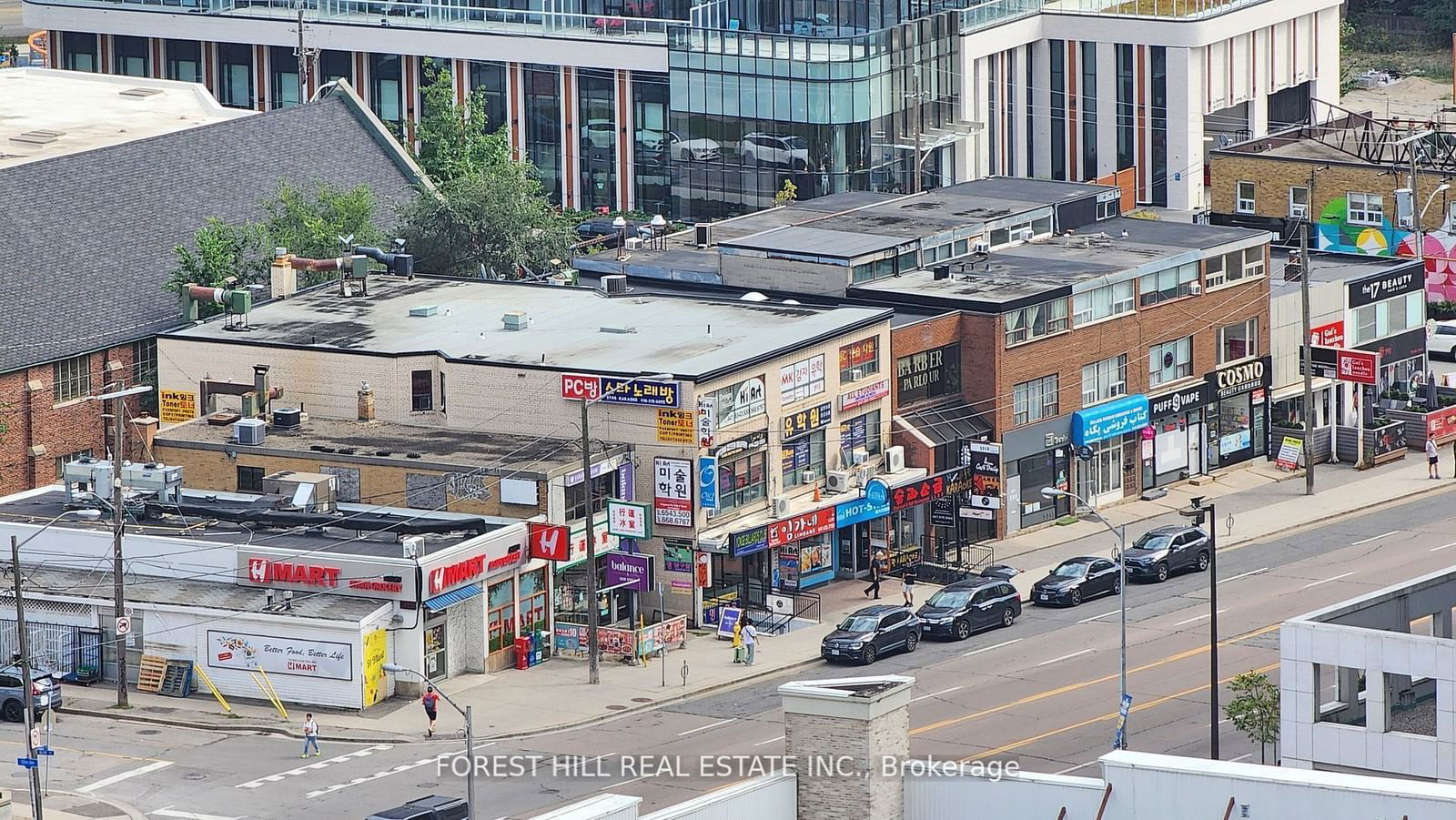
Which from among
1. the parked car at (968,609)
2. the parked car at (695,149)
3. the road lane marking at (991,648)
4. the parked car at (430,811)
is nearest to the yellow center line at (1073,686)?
the road lane marking at (991,648)

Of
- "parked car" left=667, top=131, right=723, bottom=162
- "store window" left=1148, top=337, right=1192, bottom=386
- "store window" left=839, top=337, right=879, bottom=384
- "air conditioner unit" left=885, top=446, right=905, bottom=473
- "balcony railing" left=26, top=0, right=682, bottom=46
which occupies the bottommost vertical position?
"air conditioner unit" left=885, top=446, right=905, bottom=473

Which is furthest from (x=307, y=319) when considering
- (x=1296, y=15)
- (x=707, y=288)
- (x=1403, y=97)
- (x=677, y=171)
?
(x=1403, y=97)

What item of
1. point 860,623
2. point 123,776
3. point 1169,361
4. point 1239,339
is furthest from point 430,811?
point 1239,339

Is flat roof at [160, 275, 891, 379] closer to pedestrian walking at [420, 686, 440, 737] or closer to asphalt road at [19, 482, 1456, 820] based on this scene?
asphalt road at [19, 482, 1456, 820]

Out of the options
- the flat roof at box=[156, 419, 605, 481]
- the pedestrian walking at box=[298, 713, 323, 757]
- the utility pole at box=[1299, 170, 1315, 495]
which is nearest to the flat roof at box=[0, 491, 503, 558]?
the flat roof at box=[156, 419, 605, 481]

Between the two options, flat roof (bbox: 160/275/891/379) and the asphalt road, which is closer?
the asphalt road
